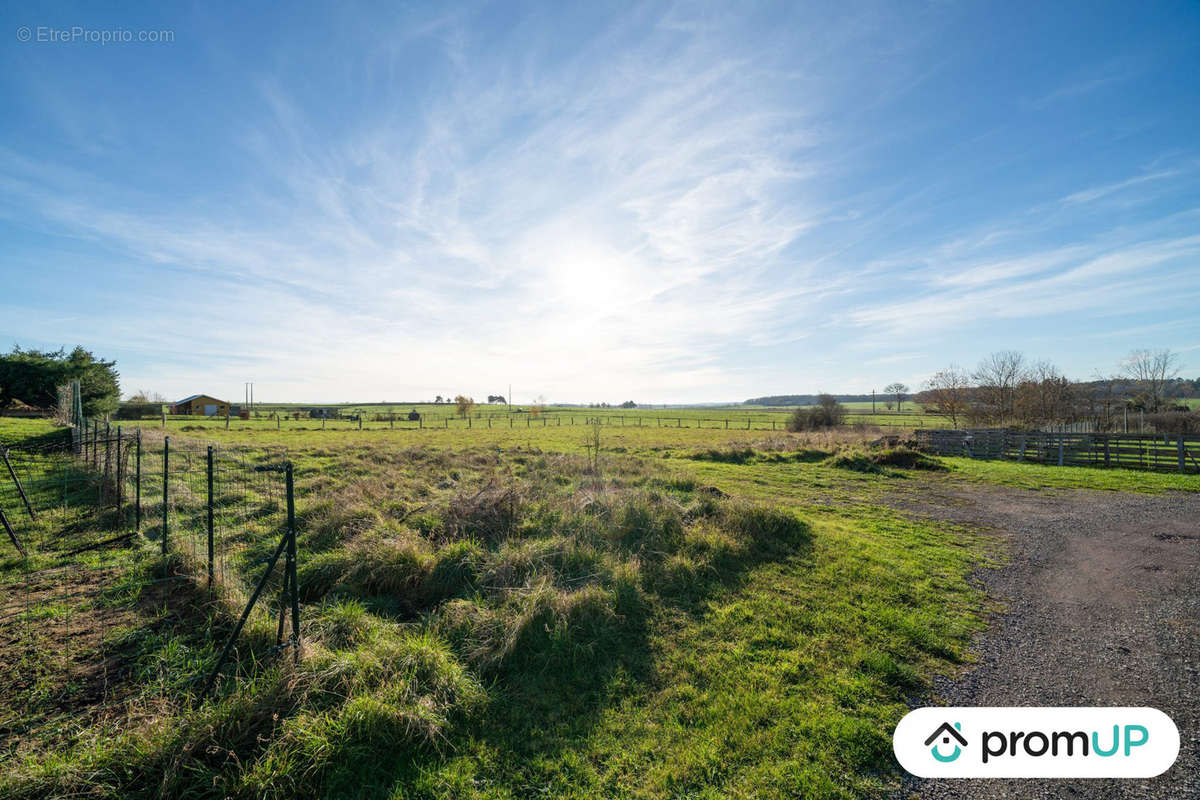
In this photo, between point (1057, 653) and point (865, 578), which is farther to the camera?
point (865, 578)

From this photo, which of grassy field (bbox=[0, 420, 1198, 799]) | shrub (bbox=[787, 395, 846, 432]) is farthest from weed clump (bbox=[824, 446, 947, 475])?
shrub (bbox=[787, 395, 846, 432])

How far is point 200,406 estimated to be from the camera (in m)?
72.3

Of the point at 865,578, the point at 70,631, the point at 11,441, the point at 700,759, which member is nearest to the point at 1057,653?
the point at 865,578

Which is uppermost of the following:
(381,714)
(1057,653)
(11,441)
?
(11,441)

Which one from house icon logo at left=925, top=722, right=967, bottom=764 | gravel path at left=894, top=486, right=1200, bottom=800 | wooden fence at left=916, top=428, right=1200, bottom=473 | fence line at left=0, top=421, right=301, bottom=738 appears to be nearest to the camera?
gravel path at left=894, top=486, right=1200, bottom=800

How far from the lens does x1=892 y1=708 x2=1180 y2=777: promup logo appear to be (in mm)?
3578

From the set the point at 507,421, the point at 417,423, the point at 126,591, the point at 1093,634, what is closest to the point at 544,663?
the point at 126,591

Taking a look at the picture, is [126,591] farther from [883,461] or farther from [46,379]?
[46,379]

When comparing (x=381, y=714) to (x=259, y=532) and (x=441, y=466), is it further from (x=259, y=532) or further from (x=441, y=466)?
(x=441, y=466)

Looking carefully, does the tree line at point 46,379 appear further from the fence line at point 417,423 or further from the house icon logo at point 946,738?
the house icon logo at point 946,738

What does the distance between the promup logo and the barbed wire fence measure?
18.5 feet

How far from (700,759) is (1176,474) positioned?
84.6 feet

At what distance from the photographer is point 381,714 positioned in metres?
3.68

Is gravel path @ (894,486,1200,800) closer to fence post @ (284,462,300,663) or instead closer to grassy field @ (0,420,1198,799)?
grassy field @ (0,420,1198,799)
